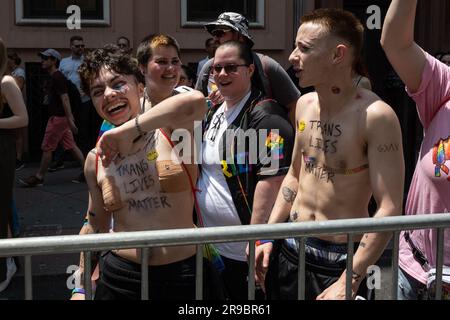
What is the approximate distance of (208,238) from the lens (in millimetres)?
2113

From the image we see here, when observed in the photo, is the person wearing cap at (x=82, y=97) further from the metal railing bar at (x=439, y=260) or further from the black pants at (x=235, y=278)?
the metal railing bar at (x=439, y=260)

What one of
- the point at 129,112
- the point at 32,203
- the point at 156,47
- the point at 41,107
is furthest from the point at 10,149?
the point at 41,107

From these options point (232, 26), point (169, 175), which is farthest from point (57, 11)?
point (169, 175)

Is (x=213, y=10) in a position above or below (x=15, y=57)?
above

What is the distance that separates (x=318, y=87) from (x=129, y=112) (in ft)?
2.69

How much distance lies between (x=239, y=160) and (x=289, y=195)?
1.43ft

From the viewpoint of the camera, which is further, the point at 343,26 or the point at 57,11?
the point at 57,11

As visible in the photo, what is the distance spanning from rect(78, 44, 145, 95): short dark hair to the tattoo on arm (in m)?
0.85

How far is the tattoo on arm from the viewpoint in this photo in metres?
3.02

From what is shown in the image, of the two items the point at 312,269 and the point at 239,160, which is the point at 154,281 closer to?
the point at 312,269

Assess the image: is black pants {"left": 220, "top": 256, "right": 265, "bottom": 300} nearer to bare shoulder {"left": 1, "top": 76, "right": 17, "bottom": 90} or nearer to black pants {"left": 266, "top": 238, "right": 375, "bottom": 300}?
black pants {"left": 266, "top": 238, "right": 375, "bottom": 300}

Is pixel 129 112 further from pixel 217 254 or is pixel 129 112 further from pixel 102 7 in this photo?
pixel 102 7

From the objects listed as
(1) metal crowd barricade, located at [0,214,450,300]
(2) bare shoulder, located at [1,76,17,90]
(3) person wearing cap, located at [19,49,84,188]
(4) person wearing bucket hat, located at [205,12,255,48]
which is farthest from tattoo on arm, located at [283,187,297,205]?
(3) person wearing cap, located at [19,49,84,188]

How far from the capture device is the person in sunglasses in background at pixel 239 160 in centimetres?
335
